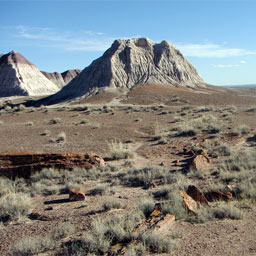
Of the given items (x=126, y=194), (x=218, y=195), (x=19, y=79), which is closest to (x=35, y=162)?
(x=126, y=194)

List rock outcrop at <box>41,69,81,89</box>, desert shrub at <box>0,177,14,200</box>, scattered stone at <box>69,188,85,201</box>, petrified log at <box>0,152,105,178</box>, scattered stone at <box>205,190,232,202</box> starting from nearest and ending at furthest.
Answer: scattered stone at <box>205,190,232,202</box>, scattered stone at <box>69,188,85,201</box>, desert shrub at <box>0,177,14,200</box>, petrified log at <box>0,152,105,178</box>, rock outcrop at <box>41,69,81,89</box>

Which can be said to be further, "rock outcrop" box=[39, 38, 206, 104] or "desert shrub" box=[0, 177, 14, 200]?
"rock outcrop" box=[39, 38, 206, 104]

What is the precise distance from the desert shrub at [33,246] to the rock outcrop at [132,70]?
4492cm

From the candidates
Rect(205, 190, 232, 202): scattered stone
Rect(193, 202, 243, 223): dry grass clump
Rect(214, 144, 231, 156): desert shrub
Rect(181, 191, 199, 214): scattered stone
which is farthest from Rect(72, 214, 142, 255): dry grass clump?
Rect(214, 144, 231, 156): desert shrub

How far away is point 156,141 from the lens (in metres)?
15.1

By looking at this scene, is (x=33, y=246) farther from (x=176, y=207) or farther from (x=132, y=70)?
(x=132, y=70)

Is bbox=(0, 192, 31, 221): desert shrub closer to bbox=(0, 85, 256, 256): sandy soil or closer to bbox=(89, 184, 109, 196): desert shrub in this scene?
bbox=(0, 85, 256, 256): sandy soil

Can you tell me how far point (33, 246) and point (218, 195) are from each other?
3884 millimetres

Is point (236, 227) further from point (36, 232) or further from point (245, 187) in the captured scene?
point (36, 232)

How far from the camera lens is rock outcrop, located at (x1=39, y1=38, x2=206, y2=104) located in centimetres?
5115

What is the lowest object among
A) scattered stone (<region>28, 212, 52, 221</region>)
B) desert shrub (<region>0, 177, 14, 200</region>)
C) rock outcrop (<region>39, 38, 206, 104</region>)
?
desert shrub (<region>0, 177, 14, 200</region>)

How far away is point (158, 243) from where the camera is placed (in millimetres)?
4281

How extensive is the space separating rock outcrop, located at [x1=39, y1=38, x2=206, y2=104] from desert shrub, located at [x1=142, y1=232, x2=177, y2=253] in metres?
45.5

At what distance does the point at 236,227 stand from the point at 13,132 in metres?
17.9
